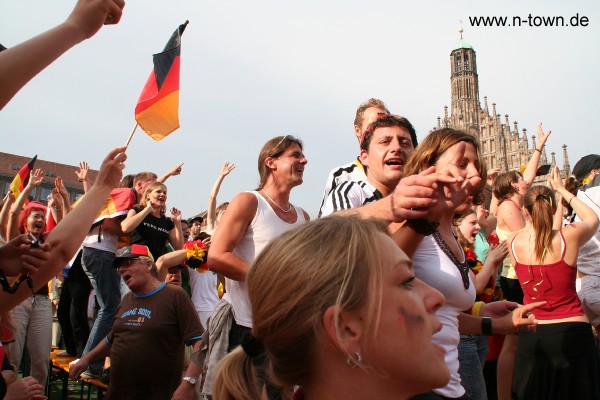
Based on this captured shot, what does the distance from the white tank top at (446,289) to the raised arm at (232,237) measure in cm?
100

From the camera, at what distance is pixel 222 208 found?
22.1 ft

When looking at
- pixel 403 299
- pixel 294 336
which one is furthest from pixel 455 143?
A: pixel 294 336

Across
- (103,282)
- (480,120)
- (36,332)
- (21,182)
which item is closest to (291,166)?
(103,282)

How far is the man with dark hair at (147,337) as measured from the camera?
4336mm

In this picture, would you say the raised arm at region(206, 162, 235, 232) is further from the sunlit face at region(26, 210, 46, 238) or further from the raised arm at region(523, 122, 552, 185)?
the raised arm at region(523, 122, 552, 185)

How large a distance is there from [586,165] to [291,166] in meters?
4.16

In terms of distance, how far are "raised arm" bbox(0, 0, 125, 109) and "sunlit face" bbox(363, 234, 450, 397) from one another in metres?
1.14

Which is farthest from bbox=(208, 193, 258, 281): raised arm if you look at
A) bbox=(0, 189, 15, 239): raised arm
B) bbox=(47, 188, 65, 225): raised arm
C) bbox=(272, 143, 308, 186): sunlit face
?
bbox=(0, 189, 15, 239): raised arm

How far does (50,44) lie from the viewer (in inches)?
67.5

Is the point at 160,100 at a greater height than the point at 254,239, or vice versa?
the point at 160,100

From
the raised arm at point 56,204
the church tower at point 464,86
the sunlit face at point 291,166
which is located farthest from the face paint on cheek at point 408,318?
the church tower at point 464,86

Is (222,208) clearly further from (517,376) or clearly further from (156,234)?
(517,376)

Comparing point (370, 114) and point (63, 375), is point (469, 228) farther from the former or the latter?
point (63, 375)

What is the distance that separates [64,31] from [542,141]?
654cm
